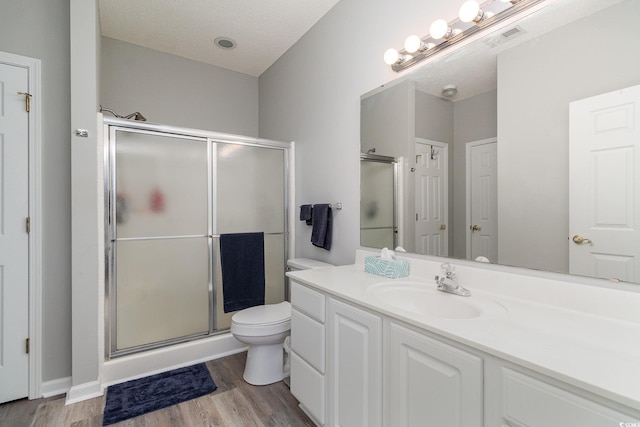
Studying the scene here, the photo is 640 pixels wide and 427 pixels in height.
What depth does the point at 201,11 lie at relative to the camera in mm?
2305

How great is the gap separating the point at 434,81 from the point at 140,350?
8.60ft

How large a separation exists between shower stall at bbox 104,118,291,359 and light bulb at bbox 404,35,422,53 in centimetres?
147

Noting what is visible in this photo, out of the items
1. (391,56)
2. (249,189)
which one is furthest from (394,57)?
(249,189)

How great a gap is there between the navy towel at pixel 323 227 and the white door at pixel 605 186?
1.46 m

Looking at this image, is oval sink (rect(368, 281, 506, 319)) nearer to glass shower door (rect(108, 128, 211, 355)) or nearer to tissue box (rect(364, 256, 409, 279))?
tissue box (rect(364, 256, 409, 279))

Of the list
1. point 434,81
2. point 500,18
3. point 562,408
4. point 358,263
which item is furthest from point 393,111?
point 562,408

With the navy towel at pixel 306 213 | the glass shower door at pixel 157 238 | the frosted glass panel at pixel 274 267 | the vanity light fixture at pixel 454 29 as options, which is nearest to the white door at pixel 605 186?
the vanity light fixture at pixel 454 29

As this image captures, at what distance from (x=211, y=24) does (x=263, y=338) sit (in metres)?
2.48

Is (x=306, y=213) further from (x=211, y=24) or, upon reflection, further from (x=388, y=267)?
(x=211, y=24)

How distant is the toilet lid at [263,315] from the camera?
1.99 meters

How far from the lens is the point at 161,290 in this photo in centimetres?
225

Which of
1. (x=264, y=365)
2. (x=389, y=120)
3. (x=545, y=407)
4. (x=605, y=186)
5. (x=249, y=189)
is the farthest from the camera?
(x=249, y=189)

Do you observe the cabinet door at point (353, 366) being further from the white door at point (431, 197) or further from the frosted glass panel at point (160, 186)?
the frosted glass panel at point (160, 186)

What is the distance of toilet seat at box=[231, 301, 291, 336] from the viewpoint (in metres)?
1.95
